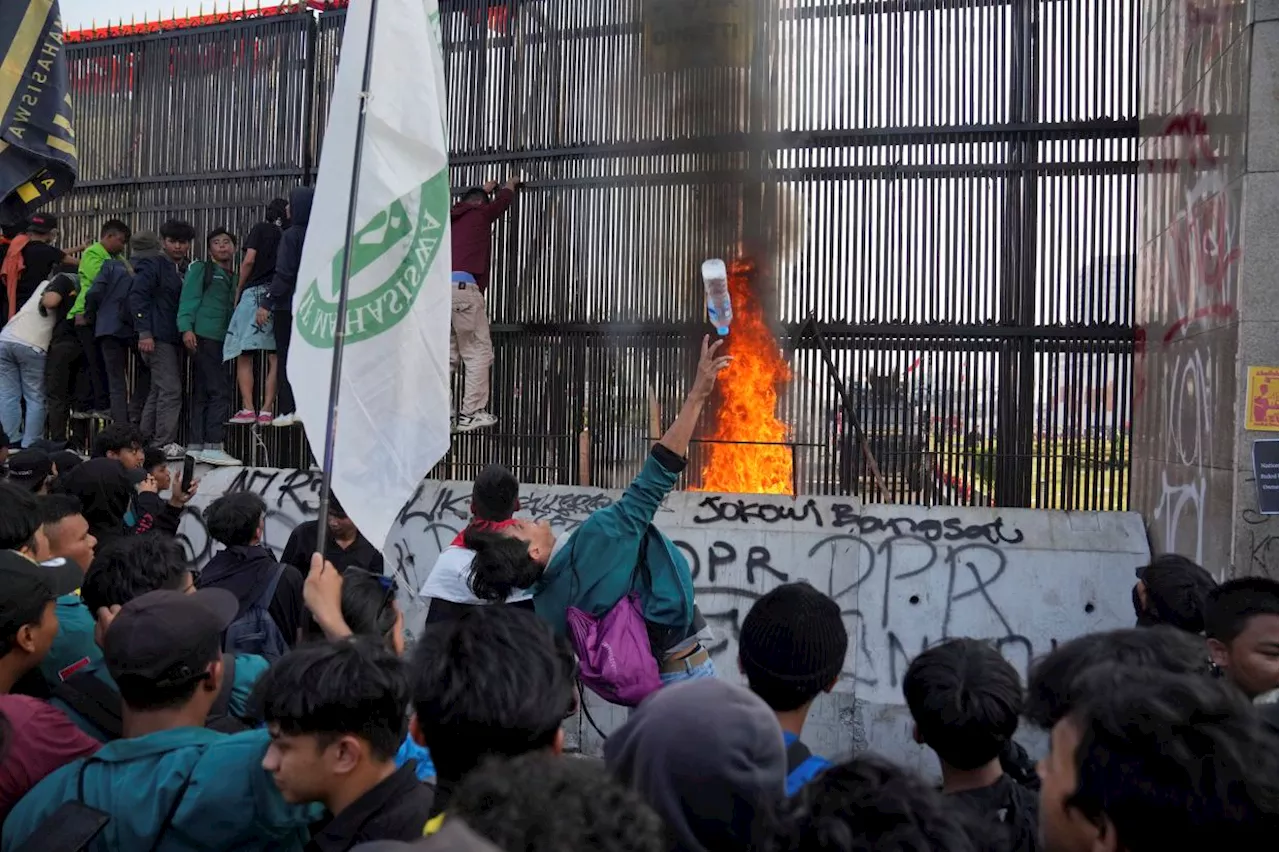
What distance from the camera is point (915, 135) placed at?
30.1 ft

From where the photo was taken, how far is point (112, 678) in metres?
2.85

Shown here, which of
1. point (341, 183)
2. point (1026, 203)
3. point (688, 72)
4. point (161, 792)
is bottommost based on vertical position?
point (161, 792)

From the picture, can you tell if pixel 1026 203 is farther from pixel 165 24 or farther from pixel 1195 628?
pixel 165 24

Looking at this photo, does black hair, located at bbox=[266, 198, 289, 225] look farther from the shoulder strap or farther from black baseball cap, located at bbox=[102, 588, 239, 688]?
black baseball cap, located at bbox=[102, 588, 239, 688]

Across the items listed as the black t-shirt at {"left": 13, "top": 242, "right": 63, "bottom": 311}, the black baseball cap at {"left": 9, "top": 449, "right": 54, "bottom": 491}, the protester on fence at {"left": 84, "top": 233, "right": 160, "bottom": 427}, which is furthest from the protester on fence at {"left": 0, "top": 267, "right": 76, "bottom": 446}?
the black baseball cap at {"left": 9, "top": 449, "right": 54, "bottom": 491}

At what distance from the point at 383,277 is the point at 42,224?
27.2 feet

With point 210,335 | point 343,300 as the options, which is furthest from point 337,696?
point 210,335

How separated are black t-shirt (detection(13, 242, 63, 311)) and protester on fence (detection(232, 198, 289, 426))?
7.61 ft

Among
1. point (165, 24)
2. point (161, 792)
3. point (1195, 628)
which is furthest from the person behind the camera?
point (165, 24)

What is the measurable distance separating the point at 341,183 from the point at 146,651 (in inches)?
84.4

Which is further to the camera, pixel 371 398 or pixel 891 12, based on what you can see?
pixel 891 12

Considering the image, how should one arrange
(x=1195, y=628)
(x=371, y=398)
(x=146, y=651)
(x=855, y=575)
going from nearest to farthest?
(x=146, y=651), (x=371, y=398), (x=1195, y=628), (x=855, y=575)

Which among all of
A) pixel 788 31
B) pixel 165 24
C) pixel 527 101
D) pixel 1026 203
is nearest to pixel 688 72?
pixel 788 31

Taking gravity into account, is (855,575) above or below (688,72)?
below
